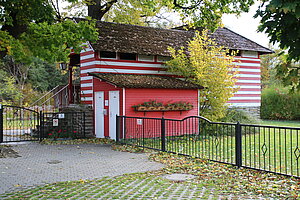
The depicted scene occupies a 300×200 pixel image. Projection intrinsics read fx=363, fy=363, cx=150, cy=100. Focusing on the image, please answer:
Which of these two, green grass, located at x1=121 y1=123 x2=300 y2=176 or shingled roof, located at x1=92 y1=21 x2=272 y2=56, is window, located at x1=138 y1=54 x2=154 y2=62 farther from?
green grass, located at x1=121 y1=123 x2=300 y2=176

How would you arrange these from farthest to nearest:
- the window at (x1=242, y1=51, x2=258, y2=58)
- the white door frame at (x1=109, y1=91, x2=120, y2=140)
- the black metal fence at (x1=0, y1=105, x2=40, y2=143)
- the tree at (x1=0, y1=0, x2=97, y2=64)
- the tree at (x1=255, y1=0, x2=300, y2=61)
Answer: the window at (x1=242, y1=51, x2=258, y2=58)
the white door frame at (x1=109, y1=91, x2=120, y2=140)
the black metal fence at (x1=0, y1=105, x2=40, y2=143)
the tree at (x1=0, y1=0, x2=97, y2=64)
the tree at (x1=255, y1=0, x2=300, y2=61)

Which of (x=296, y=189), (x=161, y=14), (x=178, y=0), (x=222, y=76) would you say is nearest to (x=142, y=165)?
(x=296, y=189)

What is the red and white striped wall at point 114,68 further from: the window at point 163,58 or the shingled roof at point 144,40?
the shingled roof at point 144,40

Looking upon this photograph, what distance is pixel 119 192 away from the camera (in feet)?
23.3

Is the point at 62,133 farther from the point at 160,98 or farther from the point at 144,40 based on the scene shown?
the point at 144,40

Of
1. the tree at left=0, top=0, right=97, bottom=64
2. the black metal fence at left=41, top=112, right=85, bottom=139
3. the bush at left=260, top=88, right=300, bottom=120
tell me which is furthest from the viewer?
the bush at left=260, top=88, right=300, bottom=120

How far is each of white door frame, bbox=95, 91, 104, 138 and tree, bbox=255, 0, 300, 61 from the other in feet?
41.3

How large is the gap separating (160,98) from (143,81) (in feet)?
3.62

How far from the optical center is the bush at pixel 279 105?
27906 mm

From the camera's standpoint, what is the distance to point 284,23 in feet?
15.6

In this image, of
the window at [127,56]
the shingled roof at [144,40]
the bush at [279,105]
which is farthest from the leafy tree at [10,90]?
the bush at [279,105]

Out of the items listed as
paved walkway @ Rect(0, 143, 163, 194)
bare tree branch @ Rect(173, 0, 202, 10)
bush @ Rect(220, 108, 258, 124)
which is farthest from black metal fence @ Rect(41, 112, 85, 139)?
bush @ Rect(220, 108, 258, 124)

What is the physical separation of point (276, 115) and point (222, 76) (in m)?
13.4

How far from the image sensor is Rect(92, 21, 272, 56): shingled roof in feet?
57.1
